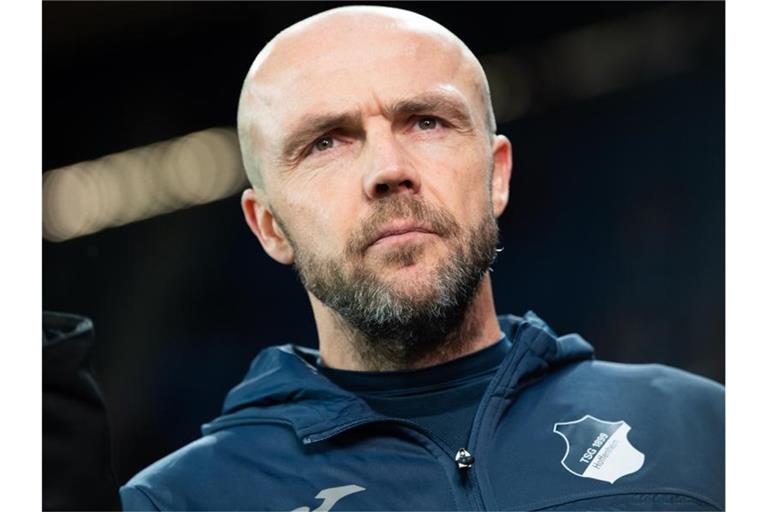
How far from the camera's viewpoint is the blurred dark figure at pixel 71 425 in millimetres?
1233

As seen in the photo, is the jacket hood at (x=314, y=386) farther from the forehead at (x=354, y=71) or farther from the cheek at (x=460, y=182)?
the forehead at (x=354, y=71)

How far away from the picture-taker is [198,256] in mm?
2830

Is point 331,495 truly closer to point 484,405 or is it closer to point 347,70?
point 484,405

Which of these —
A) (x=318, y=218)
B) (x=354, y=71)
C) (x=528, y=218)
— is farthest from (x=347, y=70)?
(x=528, y=218)

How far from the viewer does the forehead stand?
4.85ft

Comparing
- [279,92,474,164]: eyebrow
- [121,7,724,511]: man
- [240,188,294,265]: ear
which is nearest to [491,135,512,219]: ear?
[121,7,724,511]: man

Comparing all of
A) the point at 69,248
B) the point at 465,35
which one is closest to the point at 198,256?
the point at 69,248

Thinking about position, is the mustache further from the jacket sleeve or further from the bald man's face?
the jacket sleeve

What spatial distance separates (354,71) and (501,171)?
1.06 ft

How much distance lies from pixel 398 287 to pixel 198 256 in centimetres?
149

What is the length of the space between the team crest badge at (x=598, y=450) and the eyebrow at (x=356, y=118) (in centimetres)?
49

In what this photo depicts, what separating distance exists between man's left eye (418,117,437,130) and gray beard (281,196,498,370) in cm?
14

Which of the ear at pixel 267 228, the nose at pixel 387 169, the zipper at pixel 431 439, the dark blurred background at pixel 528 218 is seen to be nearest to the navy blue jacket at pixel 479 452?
the zipper at pixel 431 439

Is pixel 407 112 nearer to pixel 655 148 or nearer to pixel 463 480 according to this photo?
pixel 463 480
